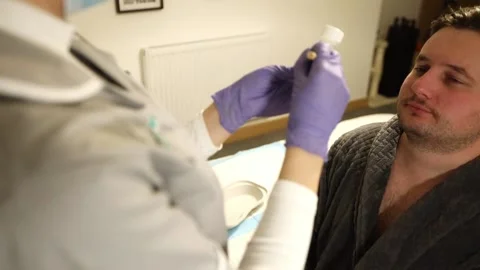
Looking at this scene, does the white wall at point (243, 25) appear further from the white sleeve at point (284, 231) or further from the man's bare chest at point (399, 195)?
the white sleeve at point (284, 231)

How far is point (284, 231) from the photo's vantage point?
643 mm

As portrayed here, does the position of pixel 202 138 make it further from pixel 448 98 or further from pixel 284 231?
pixel 448 98

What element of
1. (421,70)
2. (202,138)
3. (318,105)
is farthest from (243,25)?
(318,105)

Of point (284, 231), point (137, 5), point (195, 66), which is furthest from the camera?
point (195, 66)

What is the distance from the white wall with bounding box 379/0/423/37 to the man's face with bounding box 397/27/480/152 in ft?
9.93

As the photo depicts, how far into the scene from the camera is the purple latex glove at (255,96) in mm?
1010

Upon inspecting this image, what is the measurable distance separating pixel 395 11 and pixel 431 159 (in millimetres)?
3266

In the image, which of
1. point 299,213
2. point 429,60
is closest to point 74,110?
point 299,213

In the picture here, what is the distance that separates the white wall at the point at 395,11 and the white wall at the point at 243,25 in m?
0.36

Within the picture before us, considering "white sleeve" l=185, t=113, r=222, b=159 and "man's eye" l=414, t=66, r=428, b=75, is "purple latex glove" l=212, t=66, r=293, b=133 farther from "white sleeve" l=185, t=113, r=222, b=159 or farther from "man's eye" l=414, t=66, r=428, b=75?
"man's eye" l=414, t=66, r=428, b=75

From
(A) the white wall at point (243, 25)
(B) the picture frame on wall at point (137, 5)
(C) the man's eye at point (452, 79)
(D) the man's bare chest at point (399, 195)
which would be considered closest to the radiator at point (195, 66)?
(A) the white wall at point (243, 25)

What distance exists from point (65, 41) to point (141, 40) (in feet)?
7.66

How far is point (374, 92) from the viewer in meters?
4.09

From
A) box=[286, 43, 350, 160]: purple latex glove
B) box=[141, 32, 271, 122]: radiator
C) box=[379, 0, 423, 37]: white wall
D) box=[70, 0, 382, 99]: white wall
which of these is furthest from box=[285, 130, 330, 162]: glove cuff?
box=[379, 0, 423, 37]: white wall
